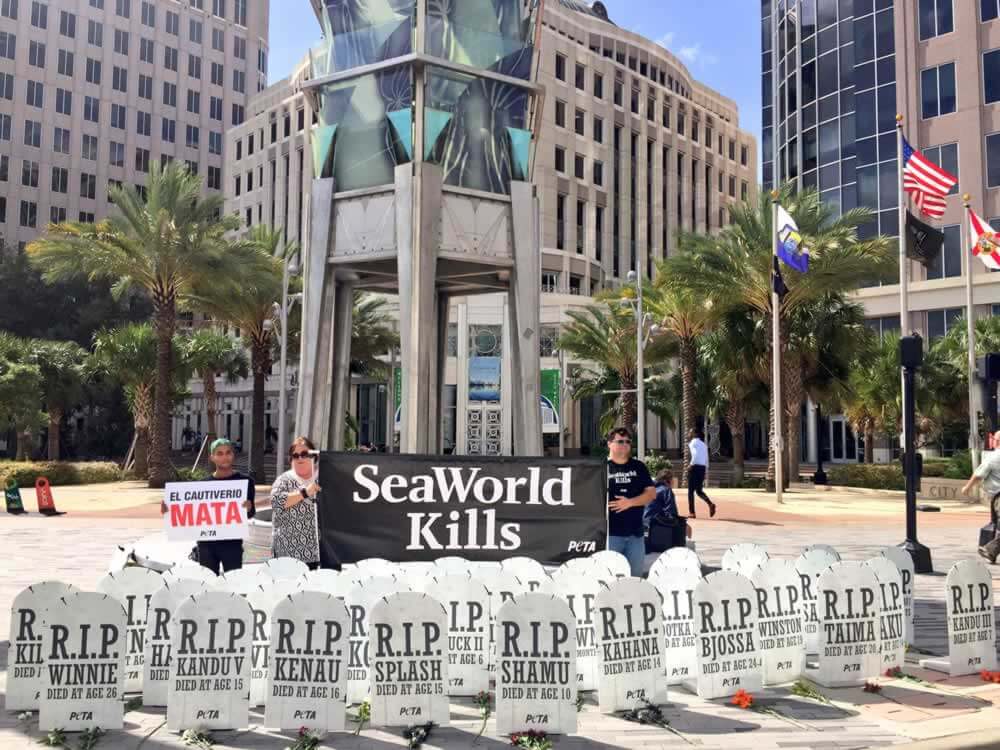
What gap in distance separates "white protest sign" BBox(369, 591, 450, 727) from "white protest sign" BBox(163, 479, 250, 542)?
2.87m

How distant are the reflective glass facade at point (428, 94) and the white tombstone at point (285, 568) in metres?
11.4

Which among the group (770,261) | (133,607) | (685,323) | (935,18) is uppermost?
(935,18)

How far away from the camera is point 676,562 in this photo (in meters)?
8.05

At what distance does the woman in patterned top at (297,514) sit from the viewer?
329 inches

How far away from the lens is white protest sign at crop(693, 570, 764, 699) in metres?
6.71

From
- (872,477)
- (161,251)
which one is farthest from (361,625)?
(872,477)

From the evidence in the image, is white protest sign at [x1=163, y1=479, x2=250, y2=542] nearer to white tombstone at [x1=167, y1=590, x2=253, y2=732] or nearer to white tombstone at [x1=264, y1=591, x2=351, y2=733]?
white tombstone at [x1=167, y1=590, x2=253, y2=732]

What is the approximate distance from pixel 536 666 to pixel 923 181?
17.6 m

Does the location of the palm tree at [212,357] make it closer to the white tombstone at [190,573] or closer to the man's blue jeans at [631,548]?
the man's blue jeans at [631,548]

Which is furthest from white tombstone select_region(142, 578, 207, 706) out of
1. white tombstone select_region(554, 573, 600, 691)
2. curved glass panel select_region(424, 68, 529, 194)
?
curved glass panel select_region(424, 68, 529, 194)

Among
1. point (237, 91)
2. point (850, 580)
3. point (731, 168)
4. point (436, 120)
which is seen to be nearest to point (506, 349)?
point (436, 120)

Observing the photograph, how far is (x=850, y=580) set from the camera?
23.7 ft

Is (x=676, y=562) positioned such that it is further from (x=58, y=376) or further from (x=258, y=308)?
(x=58, y=376)

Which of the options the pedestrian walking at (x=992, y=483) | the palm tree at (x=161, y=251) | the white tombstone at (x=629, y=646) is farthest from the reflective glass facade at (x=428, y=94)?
the palm tree at (x=161, y=251)
